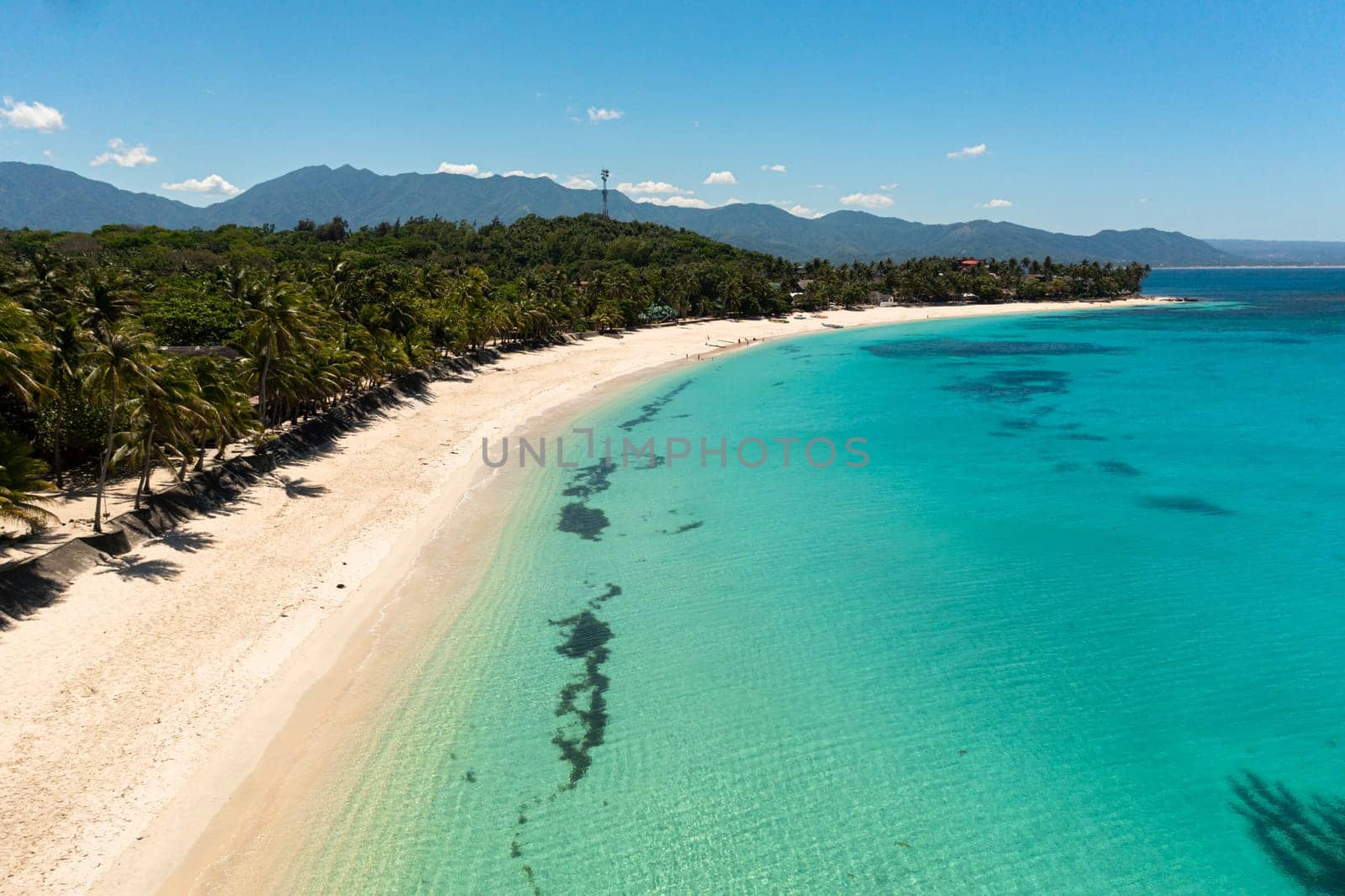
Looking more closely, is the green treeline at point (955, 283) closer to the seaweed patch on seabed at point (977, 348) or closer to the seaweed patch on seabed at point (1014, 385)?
the seaweed patch on seabed at point (977, 348)

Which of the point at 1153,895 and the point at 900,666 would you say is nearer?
the point at 1153,895

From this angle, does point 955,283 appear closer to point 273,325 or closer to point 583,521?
point 583,521

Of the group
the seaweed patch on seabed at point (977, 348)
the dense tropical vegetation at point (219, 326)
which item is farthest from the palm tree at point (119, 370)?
the seaweed patch on seabed at point (977, 348)

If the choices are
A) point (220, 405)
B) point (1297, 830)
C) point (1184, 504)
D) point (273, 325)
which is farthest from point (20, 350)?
point (1184, 504)

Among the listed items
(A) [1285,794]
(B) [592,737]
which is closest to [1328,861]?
(A) [1285,794]

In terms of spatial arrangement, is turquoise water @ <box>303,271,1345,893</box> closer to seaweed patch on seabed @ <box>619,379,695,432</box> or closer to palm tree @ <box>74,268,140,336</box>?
seaweed patch on seabed @ <box>619,379,695,432</box>

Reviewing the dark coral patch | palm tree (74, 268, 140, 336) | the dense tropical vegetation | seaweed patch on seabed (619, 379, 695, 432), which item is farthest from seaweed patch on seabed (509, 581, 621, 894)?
seaweed patch on seabed (619, 379, 695, 432)

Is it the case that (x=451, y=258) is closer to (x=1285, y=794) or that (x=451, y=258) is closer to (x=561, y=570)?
(x=561, y=570)
